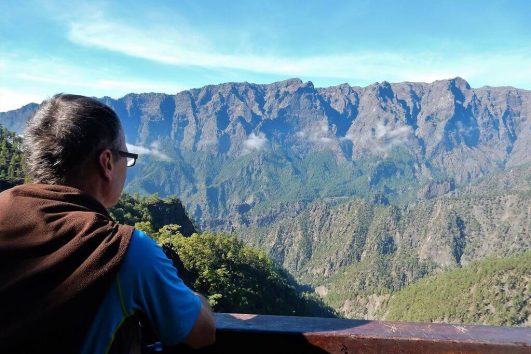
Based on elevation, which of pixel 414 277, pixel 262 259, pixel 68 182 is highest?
pixel 68 182

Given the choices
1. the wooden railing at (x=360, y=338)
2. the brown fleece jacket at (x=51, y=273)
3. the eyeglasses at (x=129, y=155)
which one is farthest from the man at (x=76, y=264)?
the wooden railing at (x=360, y=338)

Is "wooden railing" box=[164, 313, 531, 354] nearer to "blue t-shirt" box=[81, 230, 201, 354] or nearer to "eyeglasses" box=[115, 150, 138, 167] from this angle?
"blue t-shirt" box=[81, 230, 201, 354]

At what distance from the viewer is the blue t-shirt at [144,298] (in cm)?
189

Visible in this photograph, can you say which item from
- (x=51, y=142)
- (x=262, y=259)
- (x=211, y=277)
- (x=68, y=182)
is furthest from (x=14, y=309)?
(x=262, y=259)

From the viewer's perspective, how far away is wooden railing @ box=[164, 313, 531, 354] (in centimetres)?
229

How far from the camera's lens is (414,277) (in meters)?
190

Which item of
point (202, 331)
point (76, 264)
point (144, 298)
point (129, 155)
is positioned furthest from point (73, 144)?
point (202, 331)

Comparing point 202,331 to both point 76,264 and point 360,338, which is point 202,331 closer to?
point 76,264

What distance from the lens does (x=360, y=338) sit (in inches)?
92.8

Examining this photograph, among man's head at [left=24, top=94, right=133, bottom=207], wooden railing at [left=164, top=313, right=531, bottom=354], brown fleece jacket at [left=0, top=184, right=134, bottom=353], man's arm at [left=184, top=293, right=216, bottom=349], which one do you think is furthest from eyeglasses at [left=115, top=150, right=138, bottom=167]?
wooden railing at [left=164, top=313, right=531, bottom=354]

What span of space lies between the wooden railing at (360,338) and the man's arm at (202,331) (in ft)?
0.87

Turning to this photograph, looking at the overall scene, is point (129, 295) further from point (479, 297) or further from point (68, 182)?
point (479, 297)

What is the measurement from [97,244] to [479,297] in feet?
357

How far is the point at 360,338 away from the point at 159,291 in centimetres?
107
